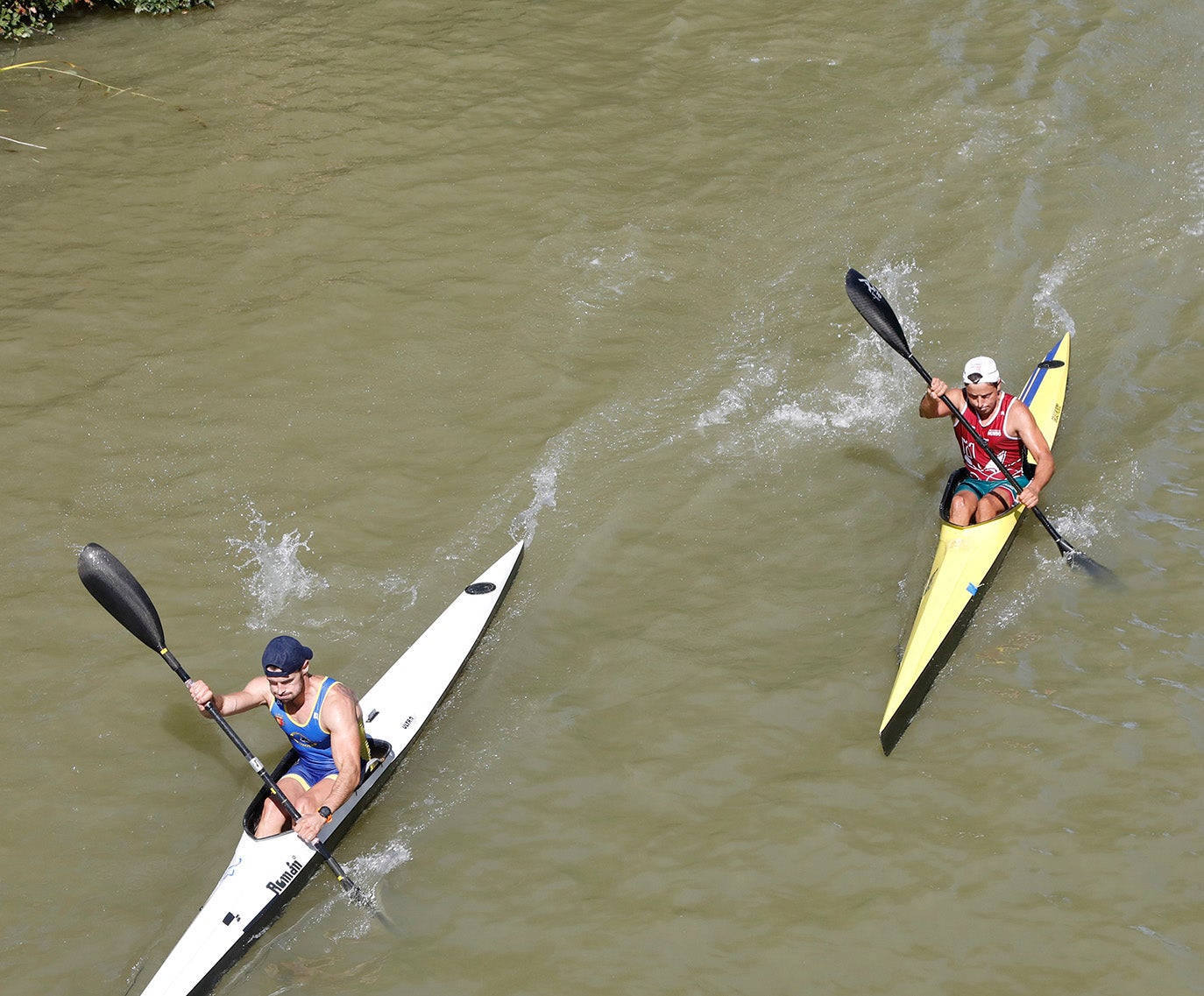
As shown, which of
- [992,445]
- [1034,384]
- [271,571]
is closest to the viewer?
[992,445]

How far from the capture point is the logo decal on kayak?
5.23 metres

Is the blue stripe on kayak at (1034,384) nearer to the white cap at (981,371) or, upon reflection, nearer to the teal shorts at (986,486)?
the teal shorts at (986,486)

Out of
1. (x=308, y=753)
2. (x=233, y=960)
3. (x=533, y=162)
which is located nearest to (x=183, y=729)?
(x=308, y=753)

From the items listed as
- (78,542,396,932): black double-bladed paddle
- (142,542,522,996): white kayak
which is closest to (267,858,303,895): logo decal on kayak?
(142,542,522,996): white kayak

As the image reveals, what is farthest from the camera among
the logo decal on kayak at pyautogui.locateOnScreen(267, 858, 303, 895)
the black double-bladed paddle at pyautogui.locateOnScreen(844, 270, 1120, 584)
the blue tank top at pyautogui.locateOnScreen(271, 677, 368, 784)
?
the black double-bladed paddle at pyautogui.locateOnScreen(844, 270, 1120, 584)

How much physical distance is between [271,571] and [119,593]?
134 cm

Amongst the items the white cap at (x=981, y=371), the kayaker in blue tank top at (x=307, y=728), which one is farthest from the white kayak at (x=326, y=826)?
the white cap at (x=981, y=371)

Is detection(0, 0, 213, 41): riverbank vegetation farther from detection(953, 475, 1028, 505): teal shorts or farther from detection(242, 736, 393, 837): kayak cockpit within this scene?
detection(953, 475, 1028, 505): teal shorts

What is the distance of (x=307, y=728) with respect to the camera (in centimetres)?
539

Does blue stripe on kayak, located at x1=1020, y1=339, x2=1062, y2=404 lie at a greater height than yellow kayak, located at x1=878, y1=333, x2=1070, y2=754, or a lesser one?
greater

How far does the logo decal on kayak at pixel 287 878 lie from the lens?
17.2ft

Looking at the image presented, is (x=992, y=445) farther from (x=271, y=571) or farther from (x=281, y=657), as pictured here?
(x=271, y=571)

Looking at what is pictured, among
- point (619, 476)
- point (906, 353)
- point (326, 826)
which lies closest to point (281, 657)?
point (326, 826)

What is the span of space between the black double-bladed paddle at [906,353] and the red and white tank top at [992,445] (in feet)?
0.17
